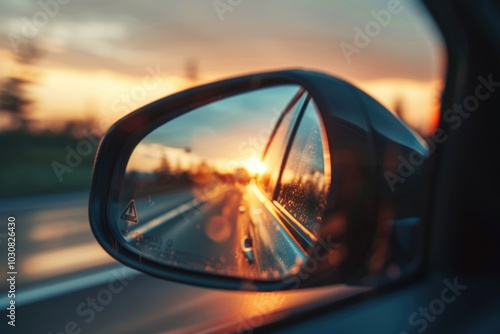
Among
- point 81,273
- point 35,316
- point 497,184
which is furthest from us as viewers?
point 81,273

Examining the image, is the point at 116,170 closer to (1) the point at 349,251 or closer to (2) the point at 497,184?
(1) the point at 349,251

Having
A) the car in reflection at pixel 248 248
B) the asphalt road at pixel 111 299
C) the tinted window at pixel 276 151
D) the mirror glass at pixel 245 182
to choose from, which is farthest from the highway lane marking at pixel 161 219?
the tinted window at pixel 276 151

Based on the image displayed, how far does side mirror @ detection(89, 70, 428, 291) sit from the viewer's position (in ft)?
8.68

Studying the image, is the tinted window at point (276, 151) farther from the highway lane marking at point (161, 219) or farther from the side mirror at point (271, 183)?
the highway lane marking at point (161, 219)

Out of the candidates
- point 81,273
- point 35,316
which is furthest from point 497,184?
point 81,273

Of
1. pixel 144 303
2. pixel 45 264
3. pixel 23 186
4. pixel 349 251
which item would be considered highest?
pixel 349 251

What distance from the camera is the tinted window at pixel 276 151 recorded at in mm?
3641

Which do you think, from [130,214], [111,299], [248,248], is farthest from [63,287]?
[248,248]

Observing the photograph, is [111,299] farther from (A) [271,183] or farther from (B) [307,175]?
(B) [307,175]

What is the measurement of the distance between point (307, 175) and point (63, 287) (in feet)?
12.4

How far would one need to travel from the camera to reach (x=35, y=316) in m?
4.85

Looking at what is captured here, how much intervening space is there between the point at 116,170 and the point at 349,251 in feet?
4.66

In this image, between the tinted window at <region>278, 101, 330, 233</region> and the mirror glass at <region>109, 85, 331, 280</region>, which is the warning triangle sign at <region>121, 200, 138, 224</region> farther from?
the tinted window at <region>278, 101, 330, 233</region>

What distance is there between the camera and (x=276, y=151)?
384cm
